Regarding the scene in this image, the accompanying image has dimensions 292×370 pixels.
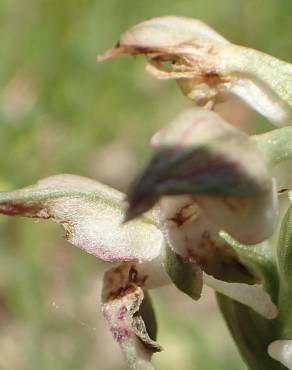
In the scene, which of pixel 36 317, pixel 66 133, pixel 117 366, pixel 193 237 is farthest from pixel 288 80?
pixel 117 366

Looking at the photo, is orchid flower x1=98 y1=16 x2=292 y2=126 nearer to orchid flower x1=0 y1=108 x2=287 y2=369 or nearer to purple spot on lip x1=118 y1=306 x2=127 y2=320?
orchid flower x1=0 y1=108 x2=287 y2=369

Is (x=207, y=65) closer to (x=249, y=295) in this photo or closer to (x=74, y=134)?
(x=249, y=295)

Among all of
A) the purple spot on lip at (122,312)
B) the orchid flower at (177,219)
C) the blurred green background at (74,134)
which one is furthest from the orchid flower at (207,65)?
the blurred green background at (74,134)

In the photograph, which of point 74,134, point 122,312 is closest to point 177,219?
point 122,312

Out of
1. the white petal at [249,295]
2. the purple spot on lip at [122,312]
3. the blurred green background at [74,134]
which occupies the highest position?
the white petal at [249,295]

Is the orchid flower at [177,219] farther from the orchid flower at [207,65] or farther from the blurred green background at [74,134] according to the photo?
the blurred green background at [74,134]
